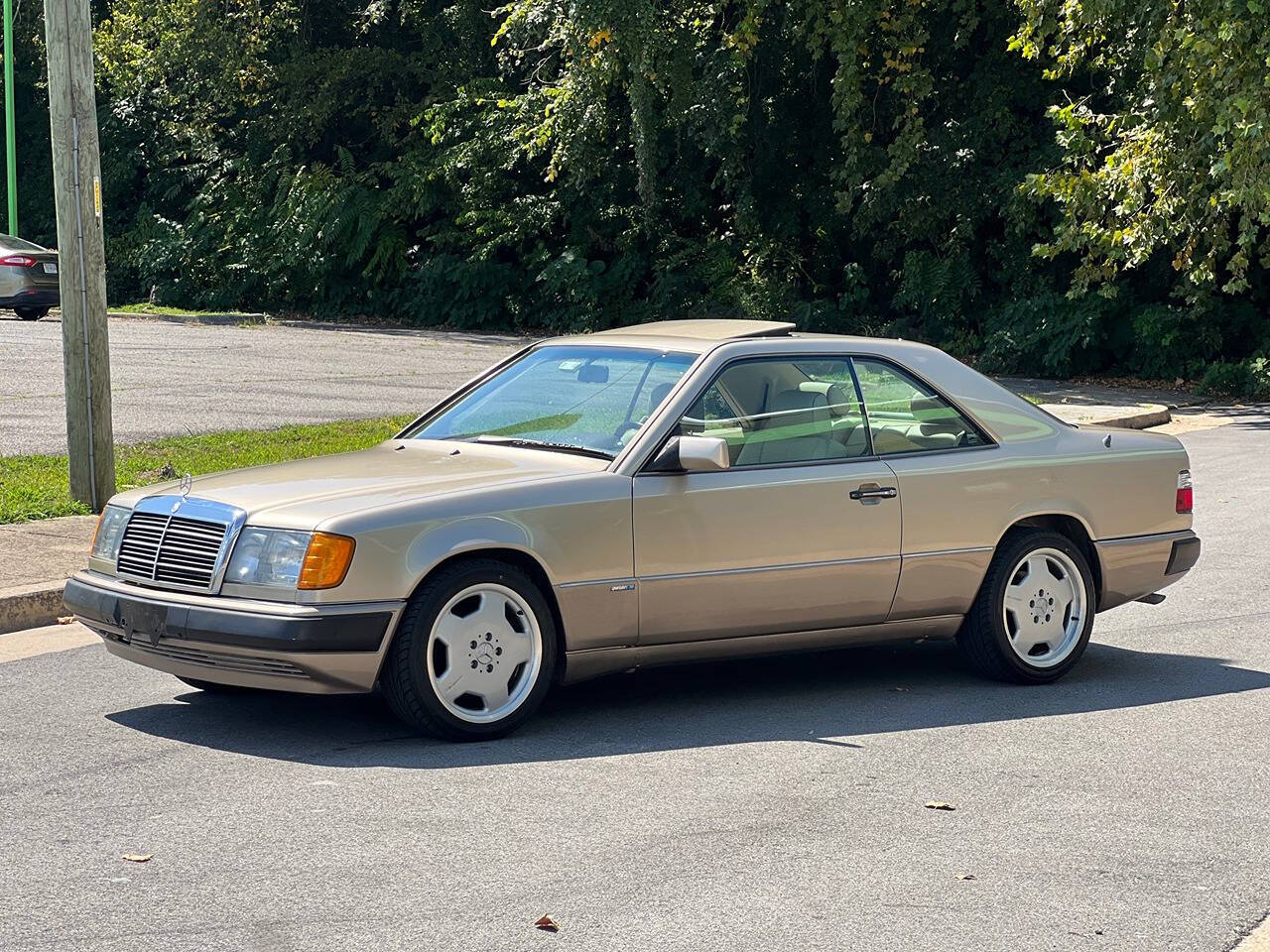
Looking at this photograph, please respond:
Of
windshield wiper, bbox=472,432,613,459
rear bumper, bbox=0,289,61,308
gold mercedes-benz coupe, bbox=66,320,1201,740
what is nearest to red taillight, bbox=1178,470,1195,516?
gold mercedes-benz coupe, bbox=66,320,1201,740

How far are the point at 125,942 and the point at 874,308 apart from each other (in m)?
27.3

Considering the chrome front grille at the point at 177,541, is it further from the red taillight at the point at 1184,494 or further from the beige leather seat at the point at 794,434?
the red taillight at the point at 1184,494

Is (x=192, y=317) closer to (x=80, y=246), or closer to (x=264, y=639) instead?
(x=80, y=246)

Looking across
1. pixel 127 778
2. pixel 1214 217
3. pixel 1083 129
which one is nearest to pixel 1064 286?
pixel 1083 129

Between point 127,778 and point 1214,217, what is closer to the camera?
point 127,778

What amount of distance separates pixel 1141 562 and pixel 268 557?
3.94 metres

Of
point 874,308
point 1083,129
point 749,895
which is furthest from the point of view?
point 874,308

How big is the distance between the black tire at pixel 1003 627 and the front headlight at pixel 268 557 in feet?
9.69

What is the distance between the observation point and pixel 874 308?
1211 inches

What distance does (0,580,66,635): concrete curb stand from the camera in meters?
8.51

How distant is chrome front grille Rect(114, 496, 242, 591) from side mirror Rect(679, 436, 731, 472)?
1.65 m

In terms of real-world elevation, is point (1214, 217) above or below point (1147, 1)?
below

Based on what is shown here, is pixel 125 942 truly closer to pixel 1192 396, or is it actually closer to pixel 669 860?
pixel 669 860

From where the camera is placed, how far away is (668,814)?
553 cm
